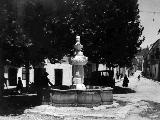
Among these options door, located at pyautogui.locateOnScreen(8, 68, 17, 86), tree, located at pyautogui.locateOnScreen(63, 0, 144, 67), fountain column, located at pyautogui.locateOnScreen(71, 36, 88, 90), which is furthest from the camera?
door, located at pyautogui.locateOnScreen(8, 68, 17, 86)

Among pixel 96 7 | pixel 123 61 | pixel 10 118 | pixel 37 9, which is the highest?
pixel 96 7

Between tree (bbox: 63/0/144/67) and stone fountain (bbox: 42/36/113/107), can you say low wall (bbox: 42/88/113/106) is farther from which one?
tree (bbox: 63/0/144/67)

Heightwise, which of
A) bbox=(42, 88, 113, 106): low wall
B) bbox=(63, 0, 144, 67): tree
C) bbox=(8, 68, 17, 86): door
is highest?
bbox=(63, 0, 144, 67): tree

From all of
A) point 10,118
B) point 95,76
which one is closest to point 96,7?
point 95,76

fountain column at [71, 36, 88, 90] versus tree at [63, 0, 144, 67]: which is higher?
tree at [63, 0, 144, 67]

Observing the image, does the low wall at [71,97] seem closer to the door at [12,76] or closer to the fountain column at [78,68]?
the fountain column at [78,68]

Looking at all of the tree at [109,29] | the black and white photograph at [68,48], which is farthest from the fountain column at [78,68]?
the tree at [109,29]

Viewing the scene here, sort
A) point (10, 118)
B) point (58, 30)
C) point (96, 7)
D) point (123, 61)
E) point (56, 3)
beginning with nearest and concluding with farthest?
1. point (10, 118)
2. point (56, 3)
3. point (58, 30)
4. point (96, 7)
5. point (123, 61)

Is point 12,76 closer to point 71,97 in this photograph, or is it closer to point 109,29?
point 109,29

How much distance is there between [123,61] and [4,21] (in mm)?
18144

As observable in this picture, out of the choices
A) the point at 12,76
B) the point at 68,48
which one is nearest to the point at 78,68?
the point at 68,48

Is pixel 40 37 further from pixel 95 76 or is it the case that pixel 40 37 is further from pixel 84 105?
pixel 95 76

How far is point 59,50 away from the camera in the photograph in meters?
21.6

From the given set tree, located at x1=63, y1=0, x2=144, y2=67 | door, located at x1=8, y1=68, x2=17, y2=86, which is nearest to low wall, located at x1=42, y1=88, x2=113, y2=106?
tree, located at x1=63, y1=0, x2=144, y2=67
